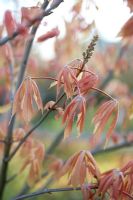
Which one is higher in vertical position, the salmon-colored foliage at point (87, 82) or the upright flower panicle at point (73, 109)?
the salmon-colored foliage at point (87, 82)

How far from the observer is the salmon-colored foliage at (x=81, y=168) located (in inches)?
50.7

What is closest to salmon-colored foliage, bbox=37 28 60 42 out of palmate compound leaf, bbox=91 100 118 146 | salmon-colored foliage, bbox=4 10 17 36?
salmon-colored foliage, bbox=4 10 17 36

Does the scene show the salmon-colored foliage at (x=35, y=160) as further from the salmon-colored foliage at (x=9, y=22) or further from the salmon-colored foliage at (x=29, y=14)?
the salmon-colored foliage at (x=29, y=14)

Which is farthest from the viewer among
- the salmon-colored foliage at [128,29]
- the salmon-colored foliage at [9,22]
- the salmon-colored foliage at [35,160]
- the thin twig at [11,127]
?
the salmon-colored foliage at [35,160]

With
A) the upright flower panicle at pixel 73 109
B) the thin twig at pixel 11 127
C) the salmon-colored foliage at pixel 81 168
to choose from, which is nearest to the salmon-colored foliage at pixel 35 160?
the thin twig at pixel 11 127

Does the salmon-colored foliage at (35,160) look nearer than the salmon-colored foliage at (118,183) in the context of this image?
No

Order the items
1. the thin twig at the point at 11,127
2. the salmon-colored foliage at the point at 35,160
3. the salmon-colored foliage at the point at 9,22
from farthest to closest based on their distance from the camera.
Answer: the salmon-colored foliage at the point at 35,160 < the thin twig at the point at 11,127 < the salmon-colored foliage at the point at 9,22

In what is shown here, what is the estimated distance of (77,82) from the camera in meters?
1.27

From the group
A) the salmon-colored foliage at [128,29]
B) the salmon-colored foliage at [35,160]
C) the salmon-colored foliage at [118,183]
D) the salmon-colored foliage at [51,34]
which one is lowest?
the salmon-colored foliage at [118,183]

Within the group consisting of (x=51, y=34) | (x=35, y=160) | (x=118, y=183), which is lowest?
(x=118, y=183)

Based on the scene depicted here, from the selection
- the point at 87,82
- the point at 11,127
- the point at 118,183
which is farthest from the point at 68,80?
the point at 11,127

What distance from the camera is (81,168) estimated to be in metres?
1.29

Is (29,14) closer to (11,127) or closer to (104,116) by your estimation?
(104,116)

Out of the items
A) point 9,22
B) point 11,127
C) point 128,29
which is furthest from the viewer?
point 11,127
